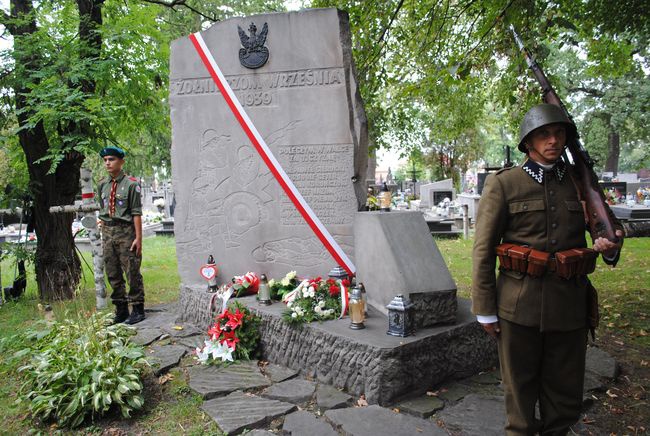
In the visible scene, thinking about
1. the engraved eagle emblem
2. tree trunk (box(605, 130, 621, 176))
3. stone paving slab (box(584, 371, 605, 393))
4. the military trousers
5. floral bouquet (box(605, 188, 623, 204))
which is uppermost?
tree trunk (box(605, 130, 621, 176))

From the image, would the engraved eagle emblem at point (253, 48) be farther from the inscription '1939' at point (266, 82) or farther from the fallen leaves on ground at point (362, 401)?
the fallen leaves on ground at point (362, 401)

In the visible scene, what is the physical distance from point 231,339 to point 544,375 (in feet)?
8.57

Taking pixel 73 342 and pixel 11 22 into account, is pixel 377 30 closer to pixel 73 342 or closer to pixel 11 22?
pixel 11 22

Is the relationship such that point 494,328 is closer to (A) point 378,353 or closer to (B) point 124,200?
(A) point 378,353

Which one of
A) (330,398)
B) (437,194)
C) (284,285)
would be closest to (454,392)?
(330,398)

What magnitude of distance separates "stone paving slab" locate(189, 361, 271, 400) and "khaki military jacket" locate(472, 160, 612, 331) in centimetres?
202

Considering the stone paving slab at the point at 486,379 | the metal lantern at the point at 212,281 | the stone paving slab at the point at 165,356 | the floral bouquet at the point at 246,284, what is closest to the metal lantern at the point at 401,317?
the stone paving slab at the point at 486,379

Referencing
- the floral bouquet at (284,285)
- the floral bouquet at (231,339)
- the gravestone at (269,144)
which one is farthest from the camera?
the gravestone at (269,144)

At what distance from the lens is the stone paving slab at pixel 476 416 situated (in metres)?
2.99

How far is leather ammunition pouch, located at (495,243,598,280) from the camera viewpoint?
7.87 ft

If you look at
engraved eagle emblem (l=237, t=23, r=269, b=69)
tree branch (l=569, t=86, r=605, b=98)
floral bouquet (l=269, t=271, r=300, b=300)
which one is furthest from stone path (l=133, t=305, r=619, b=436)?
tree branch (l=569, t=86, r=605, b=98)

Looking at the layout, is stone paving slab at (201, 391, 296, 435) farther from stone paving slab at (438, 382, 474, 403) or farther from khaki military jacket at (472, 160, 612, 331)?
khaki military jacket at (472, 160, 612, 331)

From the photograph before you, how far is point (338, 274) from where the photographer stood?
443 centimetres

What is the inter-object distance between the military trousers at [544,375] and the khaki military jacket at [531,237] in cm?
10
